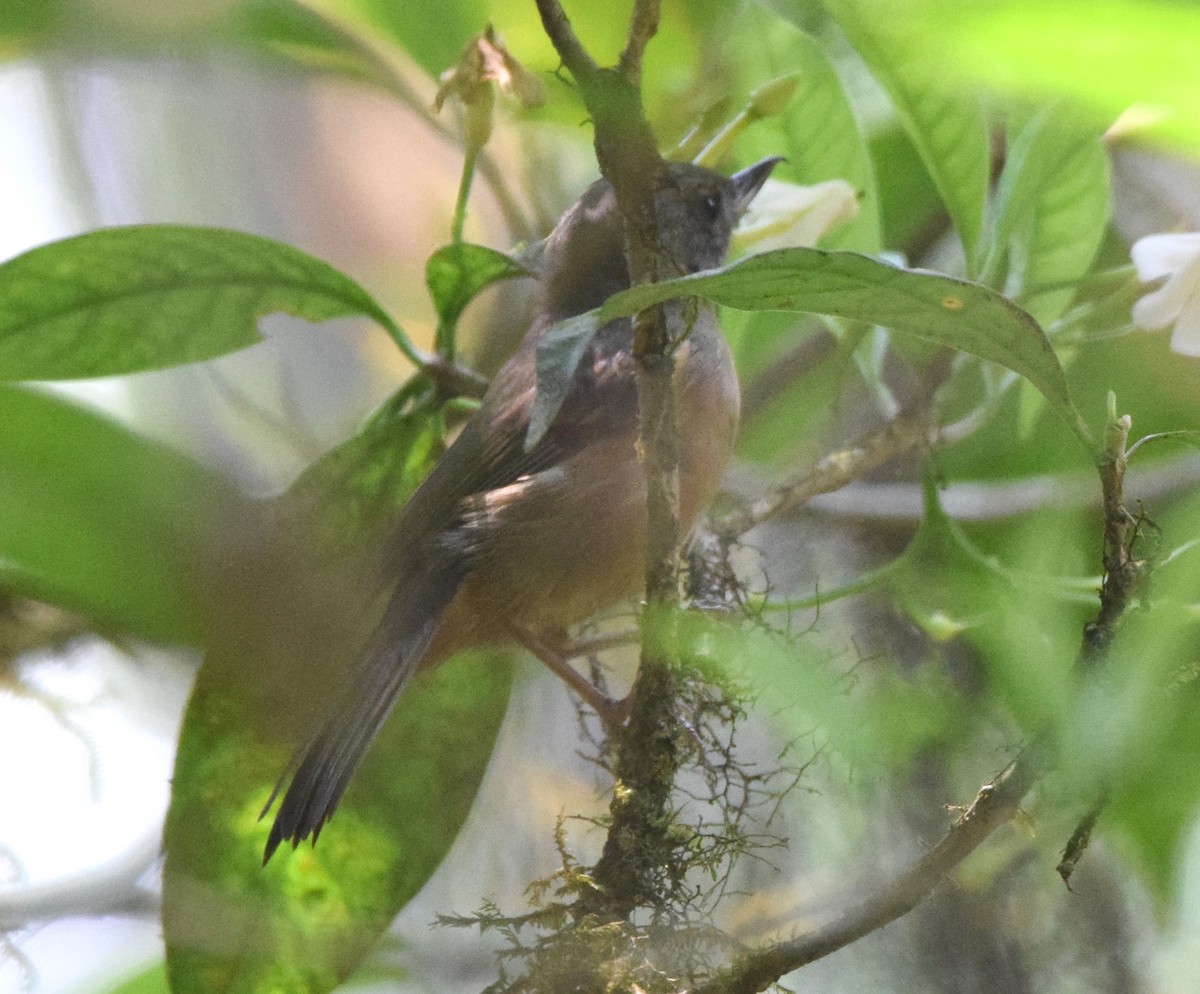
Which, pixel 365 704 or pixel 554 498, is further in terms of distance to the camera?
pixel 554 498

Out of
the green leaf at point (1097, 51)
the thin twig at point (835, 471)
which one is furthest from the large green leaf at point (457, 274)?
the green leaf at point (1097, 51)

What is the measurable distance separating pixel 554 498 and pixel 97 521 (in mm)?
398

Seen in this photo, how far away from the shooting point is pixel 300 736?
103cm

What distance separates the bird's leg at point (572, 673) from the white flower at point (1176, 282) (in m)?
0.56

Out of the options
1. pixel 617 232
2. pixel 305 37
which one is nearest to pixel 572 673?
pixel 617 232

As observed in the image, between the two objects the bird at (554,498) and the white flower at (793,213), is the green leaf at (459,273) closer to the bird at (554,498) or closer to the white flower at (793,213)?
the bird at (554,498)

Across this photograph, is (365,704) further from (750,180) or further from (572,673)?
(750,180)

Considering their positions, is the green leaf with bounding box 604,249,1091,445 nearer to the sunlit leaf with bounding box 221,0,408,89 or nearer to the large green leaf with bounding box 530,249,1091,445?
the large green leaf with bounding box 530,249,1091,445

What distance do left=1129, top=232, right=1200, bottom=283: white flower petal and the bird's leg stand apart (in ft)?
1.86

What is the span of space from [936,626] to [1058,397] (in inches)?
18.8

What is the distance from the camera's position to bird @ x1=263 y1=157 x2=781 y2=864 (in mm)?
1016

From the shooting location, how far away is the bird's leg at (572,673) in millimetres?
1034

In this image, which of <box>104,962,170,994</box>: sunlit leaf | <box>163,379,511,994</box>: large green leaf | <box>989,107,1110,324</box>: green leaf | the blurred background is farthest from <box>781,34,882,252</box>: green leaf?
<box>104,962,170,994</box>: sunlit leaf

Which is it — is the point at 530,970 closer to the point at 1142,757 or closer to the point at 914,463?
the point at 1142,757
